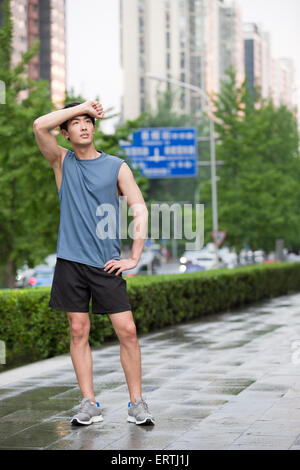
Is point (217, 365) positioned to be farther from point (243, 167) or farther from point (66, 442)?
point (243, 167)

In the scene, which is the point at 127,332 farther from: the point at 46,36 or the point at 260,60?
the point at 260,60

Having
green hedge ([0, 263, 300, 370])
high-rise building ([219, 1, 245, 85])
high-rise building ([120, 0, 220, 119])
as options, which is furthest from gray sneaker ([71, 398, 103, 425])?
high-rise building ([219, 1, 245, 85])

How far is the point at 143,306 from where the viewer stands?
1241cm

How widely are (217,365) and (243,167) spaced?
24674mm

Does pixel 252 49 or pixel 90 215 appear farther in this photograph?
pixel 252 49

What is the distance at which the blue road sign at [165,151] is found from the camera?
96.1 feet

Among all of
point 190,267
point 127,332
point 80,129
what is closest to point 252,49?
point 190,267

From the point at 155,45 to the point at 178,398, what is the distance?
10167 cm

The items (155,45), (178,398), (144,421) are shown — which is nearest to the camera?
(144,421)

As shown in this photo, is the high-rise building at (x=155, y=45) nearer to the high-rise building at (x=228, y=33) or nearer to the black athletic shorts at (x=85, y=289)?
the high-rise building at (x=228, y=33)

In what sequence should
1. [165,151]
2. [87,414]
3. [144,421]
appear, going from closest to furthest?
1. [144,421]
2. [87,414]
3. [165,151]

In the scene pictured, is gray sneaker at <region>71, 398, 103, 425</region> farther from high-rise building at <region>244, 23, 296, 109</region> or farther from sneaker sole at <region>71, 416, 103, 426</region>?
high-rise building at <region>244, 23, 296, 109</region>

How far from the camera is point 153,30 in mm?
104938

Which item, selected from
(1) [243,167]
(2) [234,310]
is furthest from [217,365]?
(1) [243,167]
